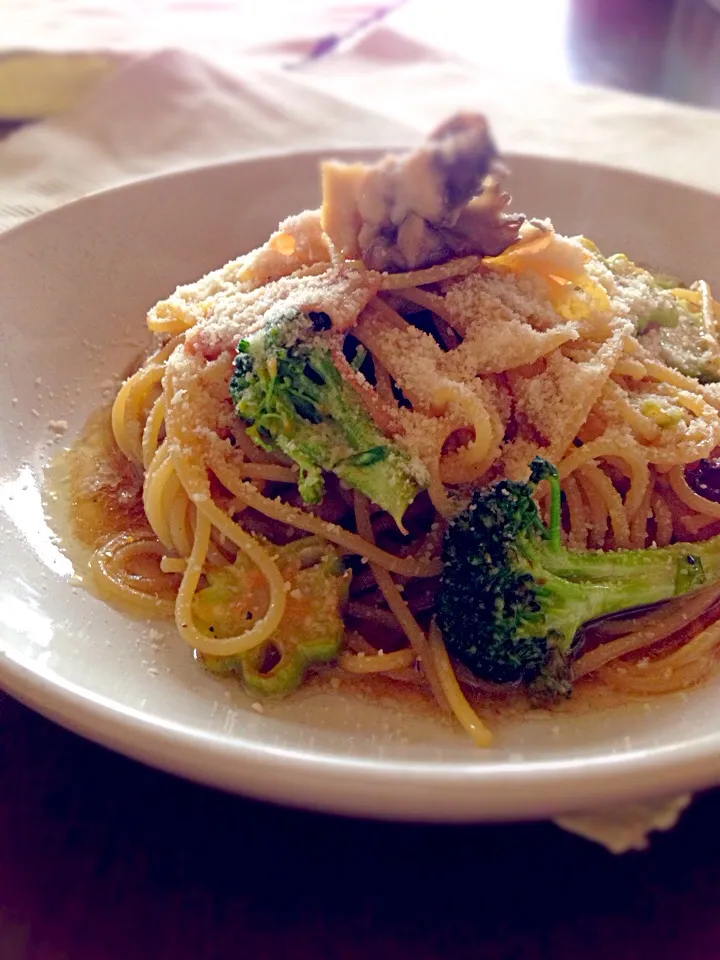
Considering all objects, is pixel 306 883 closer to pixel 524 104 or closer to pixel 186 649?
pixel 186 649

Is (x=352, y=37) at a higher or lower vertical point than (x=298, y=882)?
higher

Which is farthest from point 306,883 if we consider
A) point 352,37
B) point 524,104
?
point 352,37

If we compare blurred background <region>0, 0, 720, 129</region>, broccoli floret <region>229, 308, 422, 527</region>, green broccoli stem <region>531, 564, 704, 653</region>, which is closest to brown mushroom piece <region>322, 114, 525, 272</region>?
broccoli floret <region>229, 308, 422, 527</region>

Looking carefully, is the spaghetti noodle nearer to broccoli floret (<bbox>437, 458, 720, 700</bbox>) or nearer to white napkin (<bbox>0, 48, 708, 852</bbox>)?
broccoli floret (<bbox>437, 458, 720, 700</bbox>)

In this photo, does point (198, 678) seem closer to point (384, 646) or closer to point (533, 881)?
point (384, 646)

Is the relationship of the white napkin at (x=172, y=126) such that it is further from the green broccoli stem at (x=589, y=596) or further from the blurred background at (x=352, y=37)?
the green broccoli stem at (x=589, y=596)

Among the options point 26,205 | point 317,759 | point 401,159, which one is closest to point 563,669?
point 317,759

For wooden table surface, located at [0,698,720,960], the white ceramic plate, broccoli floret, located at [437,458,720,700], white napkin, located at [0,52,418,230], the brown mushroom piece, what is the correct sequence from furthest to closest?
white napkin, located at [0,52,418,230] → broccoli floret, located at [437,458,720,700] → the brown mushroom piece → wooden table surface, located at [0,698,720,960] → the white ceramic plate
